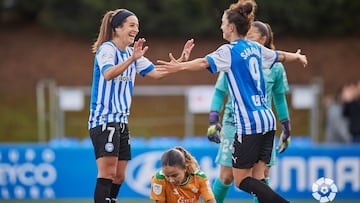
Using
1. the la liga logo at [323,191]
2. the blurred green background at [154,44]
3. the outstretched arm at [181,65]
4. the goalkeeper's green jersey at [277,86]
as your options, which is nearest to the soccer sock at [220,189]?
the goalkeeper's green jersey at [277,86]

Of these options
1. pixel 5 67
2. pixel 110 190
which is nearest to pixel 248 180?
pixel 110 190

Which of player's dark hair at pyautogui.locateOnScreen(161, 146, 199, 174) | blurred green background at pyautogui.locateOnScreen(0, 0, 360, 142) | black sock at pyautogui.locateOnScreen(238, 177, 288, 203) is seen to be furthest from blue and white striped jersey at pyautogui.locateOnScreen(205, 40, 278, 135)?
blurred green background at pyautogui.locateOnScreen(0, 0, 360, 142)

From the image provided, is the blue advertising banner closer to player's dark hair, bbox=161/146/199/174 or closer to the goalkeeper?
the goalkeeper

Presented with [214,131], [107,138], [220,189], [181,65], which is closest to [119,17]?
[181,65]

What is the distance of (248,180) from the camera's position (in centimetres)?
634

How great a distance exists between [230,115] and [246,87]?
116 centimetres

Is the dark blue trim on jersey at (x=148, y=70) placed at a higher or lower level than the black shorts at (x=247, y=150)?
higher

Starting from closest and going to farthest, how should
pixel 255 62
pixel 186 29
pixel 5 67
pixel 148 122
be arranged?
pixel 255 62
pixel 148 122
pixel 186 29
pixel 5 67

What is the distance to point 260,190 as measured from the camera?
625 centimetres

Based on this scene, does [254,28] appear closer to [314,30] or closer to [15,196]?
[15,196]

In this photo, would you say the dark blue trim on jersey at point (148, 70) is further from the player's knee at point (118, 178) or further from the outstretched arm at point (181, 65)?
the player's knee at point (118, 178)

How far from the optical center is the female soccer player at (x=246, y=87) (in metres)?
6.18

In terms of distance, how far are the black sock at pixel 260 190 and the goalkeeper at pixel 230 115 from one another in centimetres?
82

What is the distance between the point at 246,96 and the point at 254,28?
107cm
